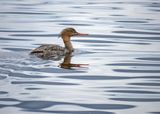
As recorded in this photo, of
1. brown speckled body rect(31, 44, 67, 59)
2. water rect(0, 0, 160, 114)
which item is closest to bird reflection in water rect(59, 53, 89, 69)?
water rect(0, 0, 160, 114)

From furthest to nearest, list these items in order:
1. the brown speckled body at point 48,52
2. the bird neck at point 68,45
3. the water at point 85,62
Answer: the bird neck at point 68,45 → the brown speckled body at point 48,52 → the water at point 85,62

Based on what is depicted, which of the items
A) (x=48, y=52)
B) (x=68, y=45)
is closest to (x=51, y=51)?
(x=48, y=52)

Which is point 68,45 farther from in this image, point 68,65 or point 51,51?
point 68,65

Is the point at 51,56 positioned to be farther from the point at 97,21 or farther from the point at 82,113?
the point at 97,21

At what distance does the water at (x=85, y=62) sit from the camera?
1346cm

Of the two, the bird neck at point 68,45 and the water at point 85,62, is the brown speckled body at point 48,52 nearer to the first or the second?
the water at point 85,62

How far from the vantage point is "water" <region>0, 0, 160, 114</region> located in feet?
44.2

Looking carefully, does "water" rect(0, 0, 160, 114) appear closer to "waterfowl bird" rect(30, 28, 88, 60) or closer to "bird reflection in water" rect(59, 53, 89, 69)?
"bird reflection in water" rect(59, 53, 89, 69)

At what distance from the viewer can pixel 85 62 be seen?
1839cm

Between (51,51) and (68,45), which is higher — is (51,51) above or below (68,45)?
above

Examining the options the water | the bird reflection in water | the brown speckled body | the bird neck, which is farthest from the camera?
the bird neck

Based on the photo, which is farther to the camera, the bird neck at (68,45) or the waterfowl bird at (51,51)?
the bird neck at (68,45)

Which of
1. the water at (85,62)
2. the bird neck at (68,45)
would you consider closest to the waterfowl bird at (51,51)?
the bird neck at (68,45)

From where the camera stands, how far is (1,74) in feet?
50.9
